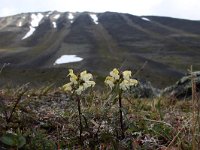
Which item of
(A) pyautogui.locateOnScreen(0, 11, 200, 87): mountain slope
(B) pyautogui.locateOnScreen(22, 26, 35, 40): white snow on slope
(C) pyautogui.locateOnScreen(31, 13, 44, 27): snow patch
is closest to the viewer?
(A) pyautogui.locateOnScreen(0, 11, 200, 87): mountain slope

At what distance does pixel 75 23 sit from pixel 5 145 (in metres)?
90.6

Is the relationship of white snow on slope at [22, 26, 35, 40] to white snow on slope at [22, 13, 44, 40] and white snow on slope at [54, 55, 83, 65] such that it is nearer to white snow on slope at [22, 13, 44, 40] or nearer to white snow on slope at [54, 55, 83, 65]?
white snow on slope at [22, 13, 44, 40]

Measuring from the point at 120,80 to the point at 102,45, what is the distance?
63263 mm

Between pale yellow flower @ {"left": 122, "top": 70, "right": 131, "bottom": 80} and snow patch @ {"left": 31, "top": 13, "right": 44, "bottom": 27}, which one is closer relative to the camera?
pale yellow flower @ {"left": 122, "top": 70, "right": 131, "bottom": 80}

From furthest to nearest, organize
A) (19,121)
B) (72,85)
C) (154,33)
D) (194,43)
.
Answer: (154,33), (194,43), (19,121), (72,85)

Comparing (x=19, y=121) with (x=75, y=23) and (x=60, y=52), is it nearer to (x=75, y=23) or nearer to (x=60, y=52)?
(x=60, y=52)

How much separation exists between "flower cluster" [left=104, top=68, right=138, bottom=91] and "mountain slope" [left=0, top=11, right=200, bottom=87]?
2569 cm

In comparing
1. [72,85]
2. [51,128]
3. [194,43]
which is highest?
[72,85]

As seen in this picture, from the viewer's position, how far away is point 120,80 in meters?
3.61

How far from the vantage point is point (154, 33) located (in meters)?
83.4

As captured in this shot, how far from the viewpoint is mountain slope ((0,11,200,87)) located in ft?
157

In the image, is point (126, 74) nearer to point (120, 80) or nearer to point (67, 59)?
point (120, 80)

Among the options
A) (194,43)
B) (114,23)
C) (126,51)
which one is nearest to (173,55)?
(126,51)

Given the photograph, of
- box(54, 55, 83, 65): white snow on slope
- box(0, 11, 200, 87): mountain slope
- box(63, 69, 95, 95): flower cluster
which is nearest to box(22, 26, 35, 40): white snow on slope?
box(0, 11, 200, 87): mountain slope
